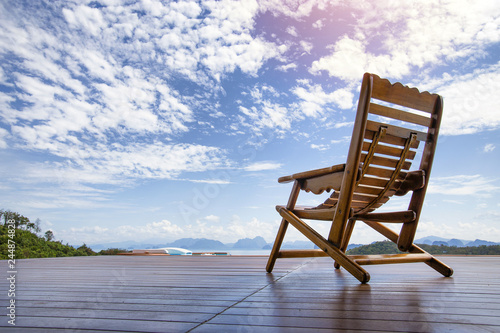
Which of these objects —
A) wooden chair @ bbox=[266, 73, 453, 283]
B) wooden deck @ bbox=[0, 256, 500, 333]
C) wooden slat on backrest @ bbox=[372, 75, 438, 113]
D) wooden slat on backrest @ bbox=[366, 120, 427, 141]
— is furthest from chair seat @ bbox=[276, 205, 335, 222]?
wooden slat on backrest @ bbox=[372, 75, 438, 113]

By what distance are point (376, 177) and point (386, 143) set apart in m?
0.24

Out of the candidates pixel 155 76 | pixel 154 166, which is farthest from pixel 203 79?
pixel 154 166

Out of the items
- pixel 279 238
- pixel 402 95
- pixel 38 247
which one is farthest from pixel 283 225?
pixel 38 247

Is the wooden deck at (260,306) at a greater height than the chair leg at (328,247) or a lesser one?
lesser

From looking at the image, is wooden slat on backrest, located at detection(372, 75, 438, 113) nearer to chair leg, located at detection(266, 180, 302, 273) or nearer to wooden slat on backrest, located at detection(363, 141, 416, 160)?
wooden slat on backrest, located at detection(363, 141, 416, 160)

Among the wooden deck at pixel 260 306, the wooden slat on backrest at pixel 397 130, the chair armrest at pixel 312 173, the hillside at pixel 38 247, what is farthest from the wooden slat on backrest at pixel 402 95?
the hillside at pixel 38 247

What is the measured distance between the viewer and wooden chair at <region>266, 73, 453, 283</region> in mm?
2072

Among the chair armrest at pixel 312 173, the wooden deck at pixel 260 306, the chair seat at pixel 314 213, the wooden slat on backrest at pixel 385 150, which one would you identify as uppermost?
the wooden slat on backrest at pixel 385 150

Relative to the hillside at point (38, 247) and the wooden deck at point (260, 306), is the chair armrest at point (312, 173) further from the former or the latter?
the hillside at point (38, 247)

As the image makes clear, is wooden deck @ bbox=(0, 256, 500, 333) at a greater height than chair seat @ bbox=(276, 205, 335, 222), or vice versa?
chair seat @ bbox=(276, 205, 335, 222)

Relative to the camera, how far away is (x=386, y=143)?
226 centimetres

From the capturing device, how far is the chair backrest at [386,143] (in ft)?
6.76

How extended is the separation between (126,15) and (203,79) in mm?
6711

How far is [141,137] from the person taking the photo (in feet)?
75.2
